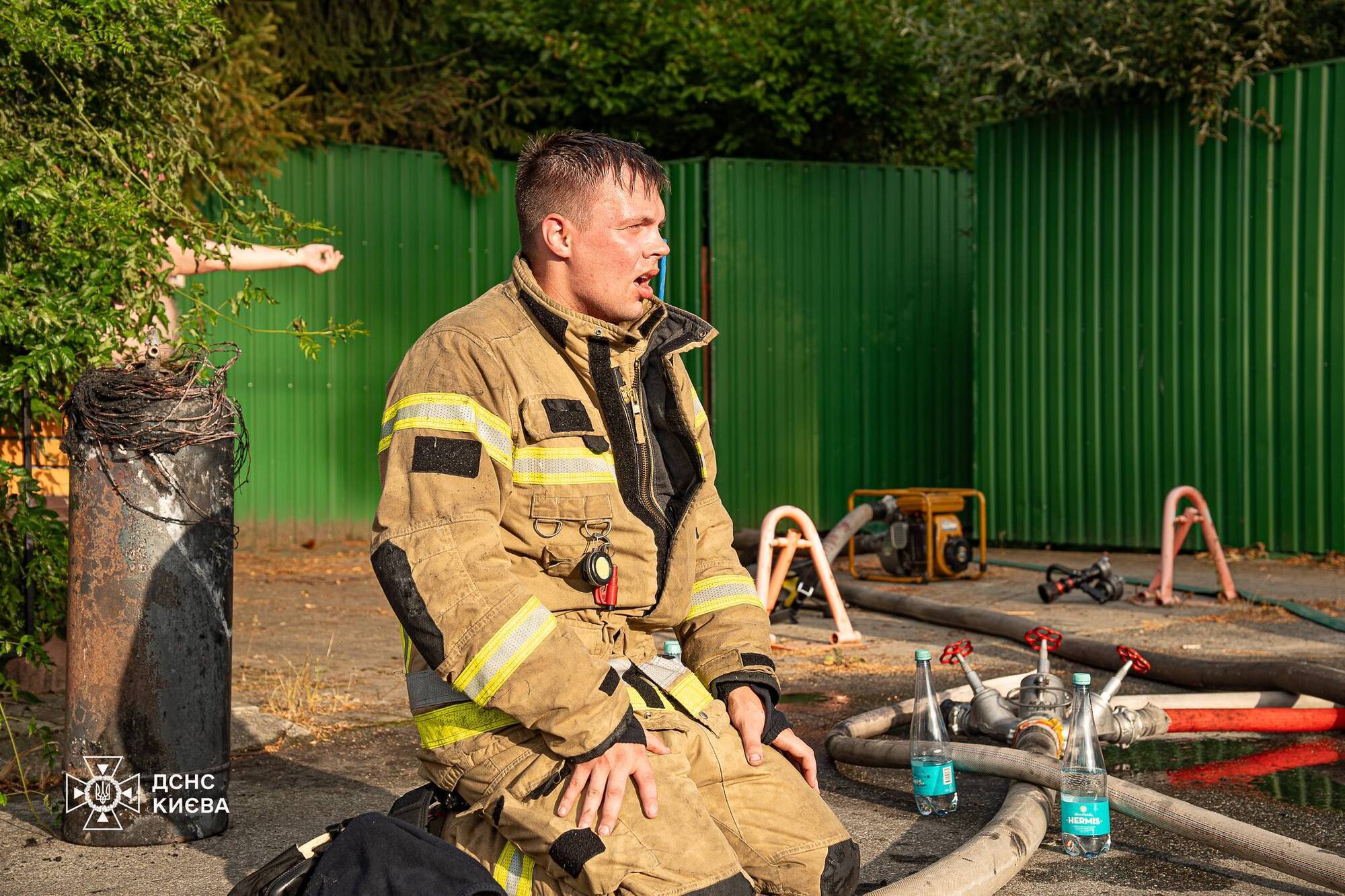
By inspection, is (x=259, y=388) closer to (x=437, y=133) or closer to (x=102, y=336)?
(x=437, y=133)

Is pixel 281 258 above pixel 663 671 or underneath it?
above

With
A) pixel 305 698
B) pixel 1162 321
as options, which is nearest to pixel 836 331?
pixel 1162 321

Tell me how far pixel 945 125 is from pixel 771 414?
199 inches

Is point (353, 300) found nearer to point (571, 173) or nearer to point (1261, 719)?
point (1261, 719)

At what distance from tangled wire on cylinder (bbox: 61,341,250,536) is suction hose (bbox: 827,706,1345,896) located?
6.98 feet

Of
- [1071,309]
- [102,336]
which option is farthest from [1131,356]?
[102,336]

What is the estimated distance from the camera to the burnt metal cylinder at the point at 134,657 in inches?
160

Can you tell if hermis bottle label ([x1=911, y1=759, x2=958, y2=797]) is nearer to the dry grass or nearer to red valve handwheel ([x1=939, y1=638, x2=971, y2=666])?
red valve handwheel ([x1=939, y1=638, x2=971, y2=666])

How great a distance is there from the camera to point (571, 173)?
3.16 meters

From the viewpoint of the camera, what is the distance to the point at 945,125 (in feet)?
53.6

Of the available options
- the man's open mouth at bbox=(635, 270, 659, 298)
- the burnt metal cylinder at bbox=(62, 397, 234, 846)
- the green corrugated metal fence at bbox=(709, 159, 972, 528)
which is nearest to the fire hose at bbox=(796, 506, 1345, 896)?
the man's open mouth at bbox=(635, 270, 659, 298)

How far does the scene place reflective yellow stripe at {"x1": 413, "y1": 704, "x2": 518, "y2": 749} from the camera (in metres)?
2.97

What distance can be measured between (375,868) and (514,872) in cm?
32

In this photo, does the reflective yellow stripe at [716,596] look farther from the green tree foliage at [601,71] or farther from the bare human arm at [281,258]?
the green tree foliage at [601,71]
